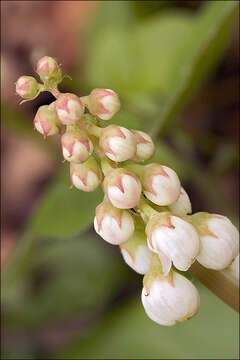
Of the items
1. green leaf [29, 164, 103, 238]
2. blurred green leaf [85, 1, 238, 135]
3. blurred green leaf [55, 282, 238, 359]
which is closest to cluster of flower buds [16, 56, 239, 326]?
green leaf [29, 164, 103, 238]

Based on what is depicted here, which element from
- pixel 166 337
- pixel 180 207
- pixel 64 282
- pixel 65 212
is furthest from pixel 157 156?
pixel 64 282

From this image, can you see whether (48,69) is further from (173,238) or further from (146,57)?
(146,57)

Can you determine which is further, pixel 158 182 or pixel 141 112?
pixel 141 112

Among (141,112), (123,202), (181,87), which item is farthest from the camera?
(141,112)

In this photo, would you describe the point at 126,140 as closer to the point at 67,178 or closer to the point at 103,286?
the point at 67,178

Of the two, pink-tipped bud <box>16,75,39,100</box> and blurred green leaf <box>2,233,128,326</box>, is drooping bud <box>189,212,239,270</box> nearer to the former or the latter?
pink-tipped bud <box>16,75,39,100</box>

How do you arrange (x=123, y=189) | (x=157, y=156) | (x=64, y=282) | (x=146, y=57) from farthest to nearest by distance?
(x=64, y=282) → (x=146, y=57) → (x=157, y=156) → (x=123, y=189)

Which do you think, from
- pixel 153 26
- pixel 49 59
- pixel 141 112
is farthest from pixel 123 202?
pixel 153 26

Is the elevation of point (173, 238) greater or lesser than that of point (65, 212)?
greater
